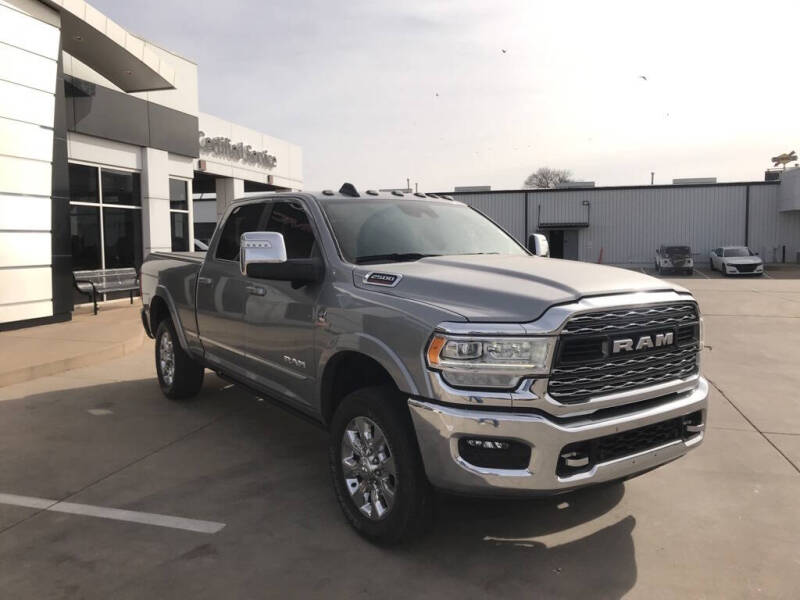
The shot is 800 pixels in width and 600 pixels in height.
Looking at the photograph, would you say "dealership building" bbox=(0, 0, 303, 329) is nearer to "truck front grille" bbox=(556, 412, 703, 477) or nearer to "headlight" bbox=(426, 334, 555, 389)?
"headlight" bbox=(426, 334, 555, 389)

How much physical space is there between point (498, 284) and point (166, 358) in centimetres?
447

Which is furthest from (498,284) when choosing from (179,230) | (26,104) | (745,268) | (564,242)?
(564,242)

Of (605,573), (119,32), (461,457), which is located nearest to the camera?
(461,457)

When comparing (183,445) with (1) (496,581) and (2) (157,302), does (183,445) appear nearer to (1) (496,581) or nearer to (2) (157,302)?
(2) (157,302)

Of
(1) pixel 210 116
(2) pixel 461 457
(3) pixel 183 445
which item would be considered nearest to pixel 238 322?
(3) pixel 183 445

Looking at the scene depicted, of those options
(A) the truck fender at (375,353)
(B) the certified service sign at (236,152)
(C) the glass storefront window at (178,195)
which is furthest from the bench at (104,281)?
(A) the truck fender at (375,353)

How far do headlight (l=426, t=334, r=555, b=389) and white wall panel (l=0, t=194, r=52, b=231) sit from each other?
10.2m

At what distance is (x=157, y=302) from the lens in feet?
21.6

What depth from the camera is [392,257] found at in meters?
4.04

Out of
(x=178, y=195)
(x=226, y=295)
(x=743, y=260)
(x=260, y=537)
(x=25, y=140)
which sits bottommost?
(x=260, y=537)

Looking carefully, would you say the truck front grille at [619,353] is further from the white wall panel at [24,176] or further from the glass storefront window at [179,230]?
the glass storefront window at [179,230]

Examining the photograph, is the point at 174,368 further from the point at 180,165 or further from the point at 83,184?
the point at 180,165

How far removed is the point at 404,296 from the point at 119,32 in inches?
473

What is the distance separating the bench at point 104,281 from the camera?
13.1 m
